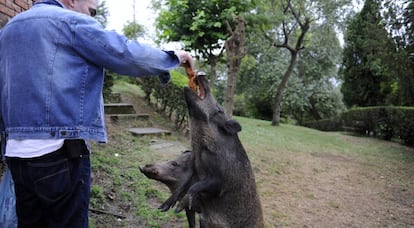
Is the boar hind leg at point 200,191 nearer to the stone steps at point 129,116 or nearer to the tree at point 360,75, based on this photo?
the stone steps at point 129,116

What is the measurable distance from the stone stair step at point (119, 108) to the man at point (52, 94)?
720cm

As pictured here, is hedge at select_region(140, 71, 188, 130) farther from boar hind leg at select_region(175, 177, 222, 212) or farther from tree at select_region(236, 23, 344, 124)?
tree at select_region(236, 23, 344, 124)

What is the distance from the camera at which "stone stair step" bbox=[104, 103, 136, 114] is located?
29.5ft

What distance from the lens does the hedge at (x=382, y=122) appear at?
1362cm

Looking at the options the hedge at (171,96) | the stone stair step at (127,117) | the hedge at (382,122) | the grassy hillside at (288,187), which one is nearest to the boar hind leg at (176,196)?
the grassy hillside at (288,187)

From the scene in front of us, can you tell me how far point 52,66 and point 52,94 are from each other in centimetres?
14

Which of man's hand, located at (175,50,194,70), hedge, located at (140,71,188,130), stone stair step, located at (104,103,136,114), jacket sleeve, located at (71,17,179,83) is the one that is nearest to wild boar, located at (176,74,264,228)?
man's hand, located at (175,50,194,70)

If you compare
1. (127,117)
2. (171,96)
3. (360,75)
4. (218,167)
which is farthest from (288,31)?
(218,167)

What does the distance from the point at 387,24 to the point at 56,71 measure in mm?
13278

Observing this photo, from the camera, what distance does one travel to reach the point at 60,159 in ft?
5.93

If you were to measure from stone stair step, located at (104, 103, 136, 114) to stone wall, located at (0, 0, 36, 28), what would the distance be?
5.33 m

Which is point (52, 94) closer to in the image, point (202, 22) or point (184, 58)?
point (184, 58)

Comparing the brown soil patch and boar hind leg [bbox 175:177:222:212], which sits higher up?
boar hind leg [bbox 175:177:222:212]

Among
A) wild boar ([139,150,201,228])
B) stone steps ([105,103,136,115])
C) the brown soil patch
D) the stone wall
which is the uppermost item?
the stone wall
